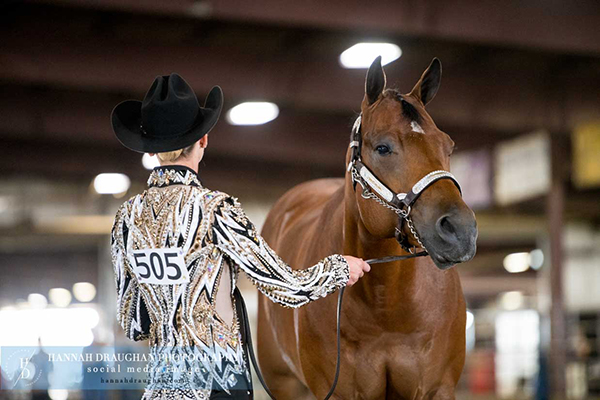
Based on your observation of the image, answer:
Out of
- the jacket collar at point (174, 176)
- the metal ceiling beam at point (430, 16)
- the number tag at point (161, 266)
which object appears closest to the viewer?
the number tag at point (161, 266)

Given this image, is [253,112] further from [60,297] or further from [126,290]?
[60,297]

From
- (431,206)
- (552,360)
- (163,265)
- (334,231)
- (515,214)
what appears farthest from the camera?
(515,214)

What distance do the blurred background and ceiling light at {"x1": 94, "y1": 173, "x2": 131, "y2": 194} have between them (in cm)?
5

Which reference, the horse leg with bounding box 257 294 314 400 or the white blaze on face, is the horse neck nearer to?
the white blaze on face

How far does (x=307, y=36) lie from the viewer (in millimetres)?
10305

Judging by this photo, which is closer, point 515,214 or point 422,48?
point 422,48

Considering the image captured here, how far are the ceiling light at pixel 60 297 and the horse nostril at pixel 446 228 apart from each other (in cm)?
2450

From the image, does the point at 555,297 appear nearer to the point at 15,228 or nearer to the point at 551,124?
the point at 551,124

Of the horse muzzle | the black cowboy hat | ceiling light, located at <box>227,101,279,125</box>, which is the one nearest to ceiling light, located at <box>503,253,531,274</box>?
ceiling light, located at <box>227,101,279,125</box>

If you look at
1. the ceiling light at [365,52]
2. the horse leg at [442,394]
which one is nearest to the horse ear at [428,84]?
the horse leg at [442,394]

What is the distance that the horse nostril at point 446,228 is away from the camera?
259cm

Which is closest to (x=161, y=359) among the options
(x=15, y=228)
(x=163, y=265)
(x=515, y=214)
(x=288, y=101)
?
(x=163, y=265)

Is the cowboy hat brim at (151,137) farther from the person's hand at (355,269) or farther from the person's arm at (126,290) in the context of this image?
the person's hand at (355,269)

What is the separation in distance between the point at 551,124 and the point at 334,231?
28.5 ft
